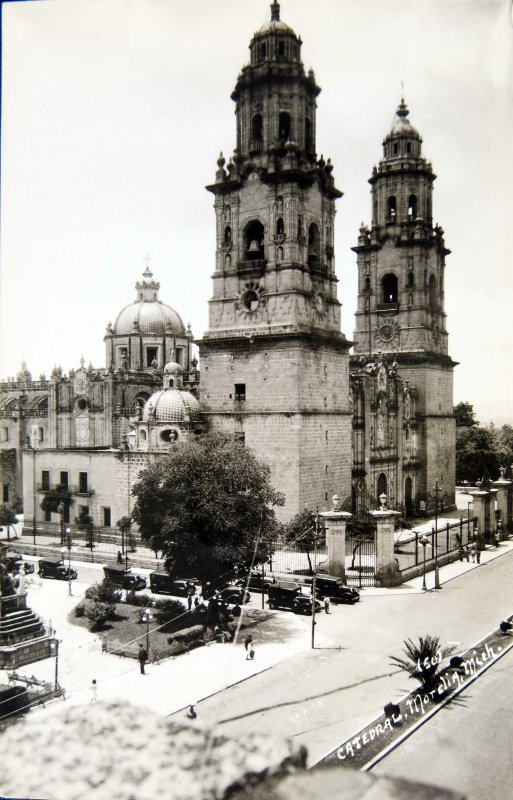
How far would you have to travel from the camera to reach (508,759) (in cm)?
1112

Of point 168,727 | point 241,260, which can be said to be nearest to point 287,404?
point 241,260

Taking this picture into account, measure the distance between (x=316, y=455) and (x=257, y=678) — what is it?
17.5m

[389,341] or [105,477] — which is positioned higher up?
[389,341]

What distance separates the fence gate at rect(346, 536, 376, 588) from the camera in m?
25.1

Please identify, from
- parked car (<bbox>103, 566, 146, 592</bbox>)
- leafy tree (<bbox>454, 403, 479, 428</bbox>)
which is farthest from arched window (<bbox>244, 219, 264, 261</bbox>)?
leafy tree (<bbox>454, 403, 479, 428</bbox>)

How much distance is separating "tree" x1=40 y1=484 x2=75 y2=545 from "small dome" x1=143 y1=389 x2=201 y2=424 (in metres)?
5.18

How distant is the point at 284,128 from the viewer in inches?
1214

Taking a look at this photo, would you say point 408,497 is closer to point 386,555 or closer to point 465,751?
point 386,555

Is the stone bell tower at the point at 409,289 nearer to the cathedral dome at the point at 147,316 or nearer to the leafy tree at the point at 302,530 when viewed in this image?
the cathedral dome at the point at 147,316

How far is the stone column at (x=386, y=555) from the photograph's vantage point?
24.0m

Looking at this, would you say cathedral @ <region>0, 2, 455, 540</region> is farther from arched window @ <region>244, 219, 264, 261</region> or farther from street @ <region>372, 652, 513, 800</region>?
street @ <region>372, 652, 513, 800</region>

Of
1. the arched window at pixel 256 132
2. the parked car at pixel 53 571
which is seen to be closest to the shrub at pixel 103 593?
the parked car at pixel 53 571

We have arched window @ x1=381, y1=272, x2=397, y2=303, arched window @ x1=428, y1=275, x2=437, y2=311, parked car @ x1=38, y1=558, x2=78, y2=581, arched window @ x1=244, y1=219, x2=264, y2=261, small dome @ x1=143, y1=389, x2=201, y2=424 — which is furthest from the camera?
arched window @ x1=381, y1=272, x2=397, y2=303

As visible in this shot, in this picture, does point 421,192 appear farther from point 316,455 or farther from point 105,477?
point 105,477
